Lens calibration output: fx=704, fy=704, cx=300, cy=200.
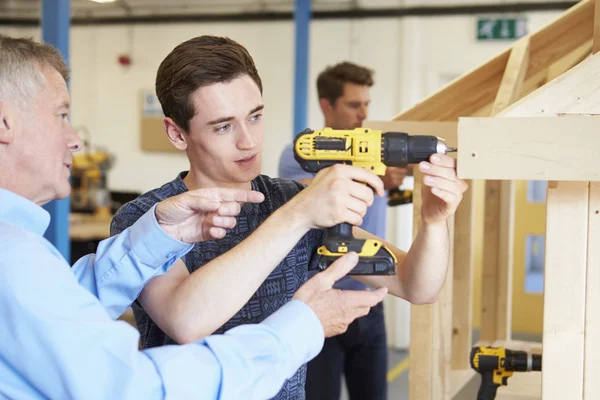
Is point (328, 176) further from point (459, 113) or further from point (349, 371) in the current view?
point (349, 371)

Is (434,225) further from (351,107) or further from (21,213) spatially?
(351,107)

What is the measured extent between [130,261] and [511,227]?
199 centimetres

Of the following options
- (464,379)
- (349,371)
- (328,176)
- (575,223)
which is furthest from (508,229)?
(328,176)

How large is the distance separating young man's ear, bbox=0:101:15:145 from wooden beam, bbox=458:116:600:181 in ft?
2.53

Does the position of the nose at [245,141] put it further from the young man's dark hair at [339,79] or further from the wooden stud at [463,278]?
the young man's dark hair at [339,79]

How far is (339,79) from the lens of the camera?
3.95 metres

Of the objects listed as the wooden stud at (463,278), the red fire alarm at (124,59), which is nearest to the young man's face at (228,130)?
the wooden stud at (463,278)

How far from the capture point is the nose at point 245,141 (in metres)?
1.67

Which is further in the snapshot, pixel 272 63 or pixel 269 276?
pixel 272 63

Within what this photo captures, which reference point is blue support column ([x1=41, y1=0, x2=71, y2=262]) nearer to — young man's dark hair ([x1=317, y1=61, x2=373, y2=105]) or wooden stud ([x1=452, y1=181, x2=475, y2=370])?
young man's dark hair ([x1=317, y1=61, x2=373, y2=105])

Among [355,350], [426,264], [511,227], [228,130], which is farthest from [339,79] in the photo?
[426,264]

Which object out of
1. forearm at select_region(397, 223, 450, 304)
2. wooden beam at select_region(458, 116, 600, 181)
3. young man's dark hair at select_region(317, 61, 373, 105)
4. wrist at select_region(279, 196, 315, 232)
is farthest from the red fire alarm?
wooden beam at select_region(458, 116, 600, 181)

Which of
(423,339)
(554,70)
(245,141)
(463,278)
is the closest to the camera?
(245,141)

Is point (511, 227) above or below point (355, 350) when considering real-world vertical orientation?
above
